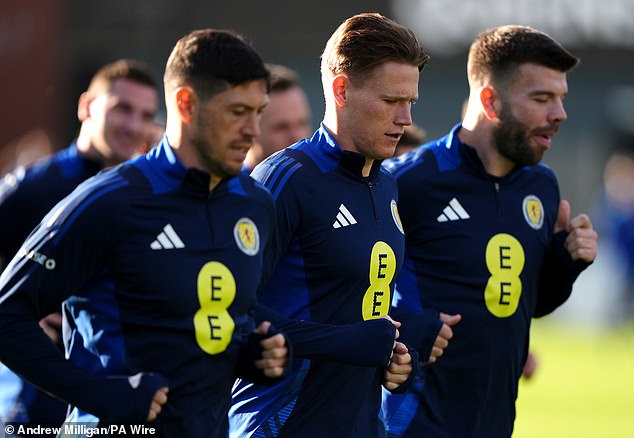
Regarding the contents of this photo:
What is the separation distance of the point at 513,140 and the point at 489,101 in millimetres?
266

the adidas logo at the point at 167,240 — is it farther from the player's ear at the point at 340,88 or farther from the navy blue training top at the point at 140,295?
the player's ear at the point at 340,88

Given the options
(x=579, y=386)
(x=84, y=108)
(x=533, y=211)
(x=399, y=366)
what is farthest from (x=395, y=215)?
(x=579, y=386)

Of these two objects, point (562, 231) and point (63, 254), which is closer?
point (63, 254)

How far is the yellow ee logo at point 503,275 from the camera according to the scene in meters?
6.34

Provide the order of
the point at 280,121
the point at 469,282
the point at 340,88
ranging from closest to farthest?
the point at 340,88 < the point at 469,282 < the point at 280,121

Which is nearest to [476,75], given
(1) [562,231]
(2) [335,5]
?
(1) [562,231]

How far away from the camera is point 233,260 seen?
496cm

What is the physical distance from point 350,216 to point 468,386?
1.28m

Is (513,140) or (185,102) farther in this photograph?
(513,140)

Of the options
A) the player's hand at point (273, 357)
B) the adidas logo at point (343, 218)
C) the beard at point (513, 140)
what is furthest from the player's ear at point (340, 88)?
the player's hand at point (273, 357)

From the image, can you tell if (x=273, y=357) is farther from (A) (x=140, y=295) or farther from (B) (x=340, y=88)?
(B) (x=340, y=88)

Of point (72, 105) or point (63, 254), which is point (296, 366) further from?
point (72, 105)

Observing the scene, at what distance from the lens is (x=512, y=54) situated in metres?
6.52

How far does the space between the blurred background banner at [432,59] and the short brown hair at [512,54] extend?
17115 mm
